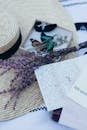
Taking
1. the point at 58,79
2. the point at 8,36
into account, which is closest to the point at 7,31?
the point at 8,36

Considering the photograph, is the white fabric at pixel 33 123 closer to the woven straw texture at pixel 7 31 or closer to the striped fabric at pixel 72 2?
the woven straw texture at pixel 7 31

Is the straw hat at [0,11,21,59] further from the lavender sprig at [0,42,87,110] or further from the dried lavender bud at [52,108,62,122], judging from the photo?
the dried lavender bud at [52,108,62,122]

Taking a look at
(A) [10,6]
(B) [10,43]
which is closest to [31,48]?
(B) [10,43]

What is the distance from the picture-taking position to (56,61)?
1.82 ft

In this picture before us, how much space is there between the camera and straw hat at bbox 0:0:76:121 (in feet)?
1.70

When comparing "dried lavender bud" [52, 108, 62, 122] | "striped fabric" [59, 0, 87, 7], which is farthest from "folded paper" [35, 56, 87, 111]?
"striped fabric" [59, 0, 87, 7]

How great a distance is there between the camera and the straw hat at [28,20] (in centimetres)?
52

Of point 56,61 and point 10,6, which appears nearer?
point 56,61

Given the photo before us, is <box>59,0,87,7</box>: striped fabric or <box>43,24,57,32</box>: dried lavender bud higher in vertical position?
<box>43,24,57,32</box>: dried lavender bud

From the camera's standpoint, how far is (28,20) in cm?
64

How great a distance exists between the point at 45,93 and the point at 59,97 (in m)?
0.03

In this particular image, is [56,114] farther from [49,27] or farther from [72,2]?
[72,2]

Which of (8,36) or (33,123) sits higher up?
(8,36)

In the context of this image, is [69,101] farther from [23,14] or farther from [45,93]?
[23,14]
